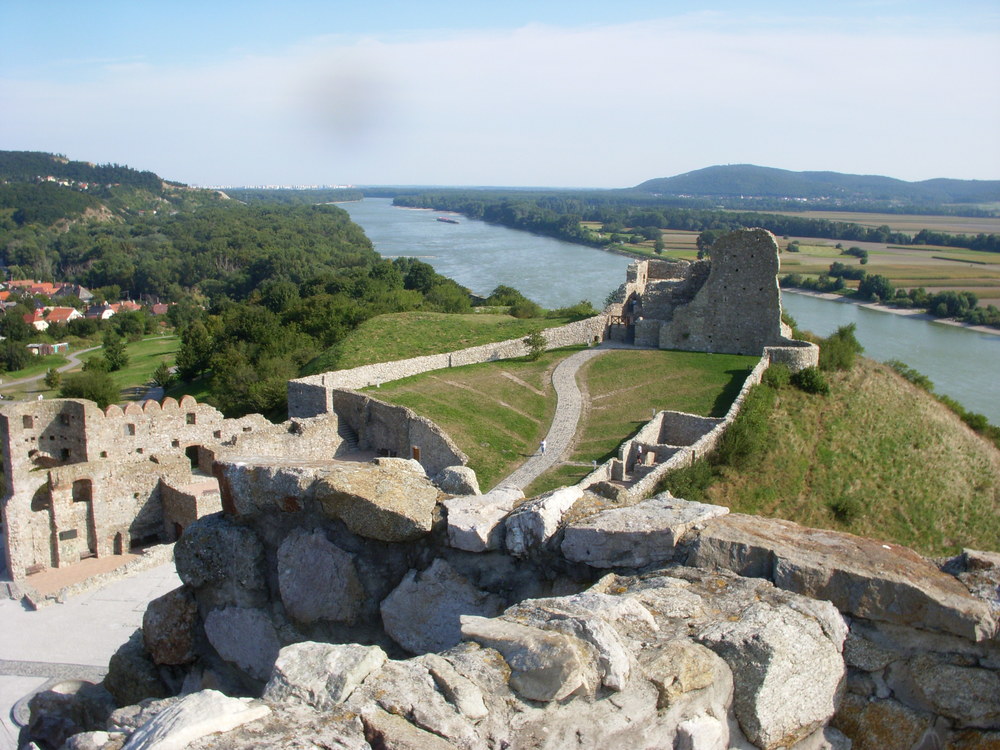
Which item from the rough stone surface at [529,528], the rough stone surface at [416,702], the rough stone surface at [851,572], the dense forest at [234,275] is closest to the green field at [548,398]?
the dense forest at [234,275]

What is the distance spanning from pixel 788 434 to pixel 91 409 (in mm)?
19456

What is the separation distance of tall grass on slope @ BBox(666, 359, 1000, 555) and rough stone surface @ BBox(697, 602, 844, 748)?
40.3 ft

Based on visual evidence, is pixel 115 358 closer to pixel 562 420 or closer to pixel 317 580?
pixel 562 420

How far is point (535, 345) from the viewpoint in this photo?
27.9 metres

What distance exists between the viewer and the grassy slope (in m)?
18.5

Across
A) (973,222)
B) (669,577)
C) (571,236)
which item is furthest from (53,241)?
(973,222)

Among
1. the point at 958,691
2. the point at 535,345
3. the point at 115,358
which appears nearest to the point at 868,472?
the point at 535,345

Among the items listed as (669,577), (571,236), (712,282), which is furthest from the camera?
(571,236)

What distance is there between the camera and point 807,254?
109 meters

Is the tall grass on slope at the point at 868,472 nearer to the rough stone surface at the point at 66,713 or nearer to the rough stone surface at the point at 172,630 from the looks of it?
the rough stone surface at the point at 172,630

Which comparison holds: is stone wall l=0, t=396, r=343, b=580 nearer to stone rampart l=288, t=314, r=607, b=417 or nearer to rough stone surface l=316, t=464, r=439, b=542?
stone rampart l=288, t=314, r=607, b=417

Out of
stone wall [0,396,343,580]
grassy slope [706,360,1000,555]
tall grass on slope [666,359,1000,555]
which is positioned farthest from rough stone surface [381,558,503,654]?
stone wall [0,396,343,580]

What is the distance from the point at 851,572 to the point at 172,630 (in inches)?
193

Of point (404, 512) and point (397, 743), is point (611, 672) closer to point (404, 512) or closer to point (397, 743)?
point (397, 743)
